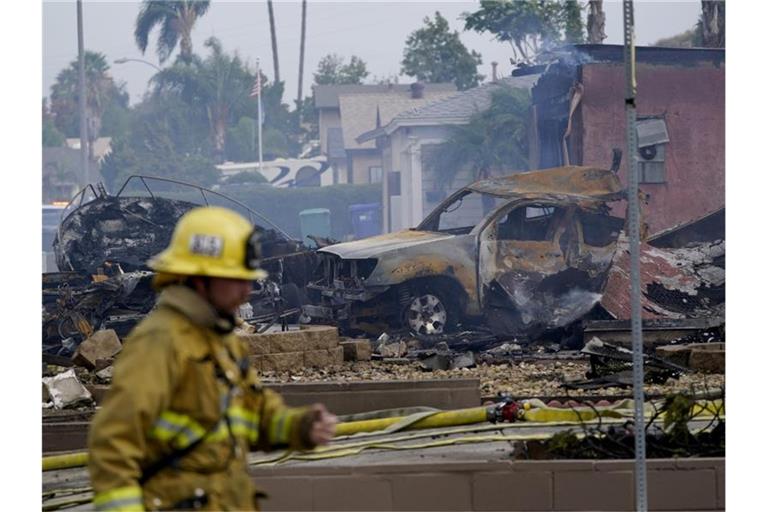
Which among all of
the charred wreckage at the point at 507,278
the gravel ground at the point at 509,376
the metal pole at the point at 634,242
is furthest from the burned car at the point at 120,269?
the metal pole at the point at 634,242

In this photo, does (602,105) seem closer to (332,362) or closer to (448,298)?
(448,298)

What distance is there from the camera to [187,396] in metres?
4.05

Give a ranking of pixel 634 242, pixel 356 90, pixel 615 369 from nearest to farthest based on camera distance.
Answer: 1. pixel 634 242
2. pixel 615 369
3. pixel 356 90

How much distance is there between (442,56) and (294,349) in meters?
44.2

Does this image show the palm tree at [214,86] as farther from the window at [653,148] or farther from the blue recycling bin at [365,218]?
the window at [653,148]

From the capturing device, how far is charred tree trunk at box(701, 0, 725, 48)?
35.1 metres

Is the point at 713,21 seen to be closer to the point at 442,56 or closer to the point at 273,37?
the point at 442,56

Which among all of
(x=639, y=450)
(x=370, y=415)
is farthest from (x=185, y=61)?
(x=639, y=450)

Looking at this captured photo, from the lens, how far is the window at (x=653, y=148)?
27.9 meters

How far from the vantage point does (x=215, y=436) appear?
4098 millimetres

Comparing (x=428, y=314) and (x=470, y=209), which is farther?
(x=470, y=209)

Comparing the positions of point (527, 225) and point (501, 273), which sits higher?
point (527, 225)

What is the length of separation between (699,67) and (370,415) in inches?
788

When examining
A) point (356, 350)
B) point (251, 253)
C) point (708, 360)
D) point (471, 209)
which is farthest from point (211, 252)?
point (471, 209)
